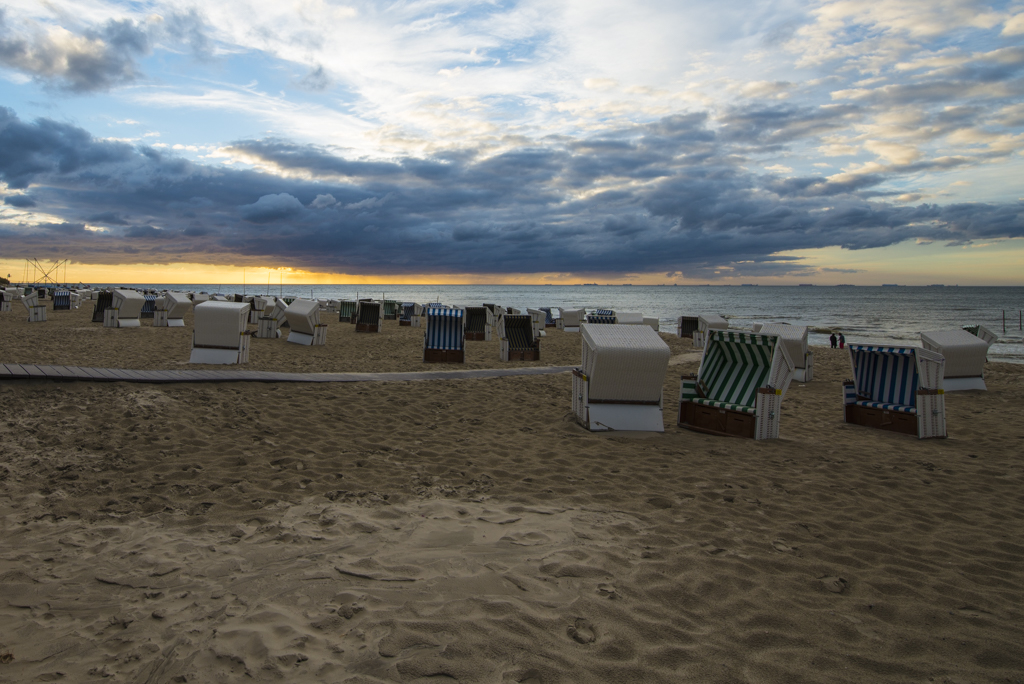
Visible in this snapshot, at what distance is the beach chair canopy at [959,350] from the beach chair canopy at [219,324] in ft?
44.3

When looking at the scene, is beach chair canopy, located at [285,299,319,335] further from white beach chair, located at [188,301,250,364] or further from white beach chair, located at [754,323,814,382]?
white beach chair, located at [754,323,814,382]

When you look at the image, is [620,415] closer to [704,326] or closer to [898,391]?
[898,391]

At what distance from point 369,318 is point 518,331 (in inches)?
337

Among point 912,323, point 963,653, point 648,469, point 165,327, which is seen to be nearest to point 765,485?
point 648,469

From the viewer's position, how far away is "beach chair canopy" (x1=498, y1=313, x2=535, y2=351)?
15023 mm

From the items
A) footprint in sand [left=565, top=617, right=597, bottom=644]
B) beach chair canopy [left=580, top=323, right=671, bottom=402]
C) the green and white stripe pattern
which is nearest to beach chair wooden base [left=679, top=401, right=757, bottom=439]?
the green and white stripe pattern

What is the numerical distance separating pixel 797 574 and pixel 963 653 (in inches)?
34.3

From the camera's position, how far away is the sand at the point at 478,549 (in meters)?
2.66

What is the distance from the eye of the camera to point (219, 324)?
1113cm

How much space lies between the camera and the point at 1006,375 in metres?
13.0

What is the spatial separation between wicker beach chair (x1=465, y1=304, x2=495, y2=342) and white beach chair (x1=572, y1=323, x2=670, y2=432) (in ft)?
41.9

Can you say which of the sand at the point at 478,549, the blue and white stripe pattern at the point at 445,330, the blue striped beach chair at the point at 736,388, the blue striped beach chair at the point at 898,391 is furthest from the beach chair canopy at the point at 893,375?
the blue and white stripe pattern at the point at 445,330

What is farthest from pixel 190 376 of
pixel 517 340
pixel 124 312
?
pixel 124 312

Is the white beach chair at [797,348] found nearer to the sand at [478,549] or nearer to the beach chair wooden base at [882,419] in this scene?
the beach chair wooden base at [882,419]
